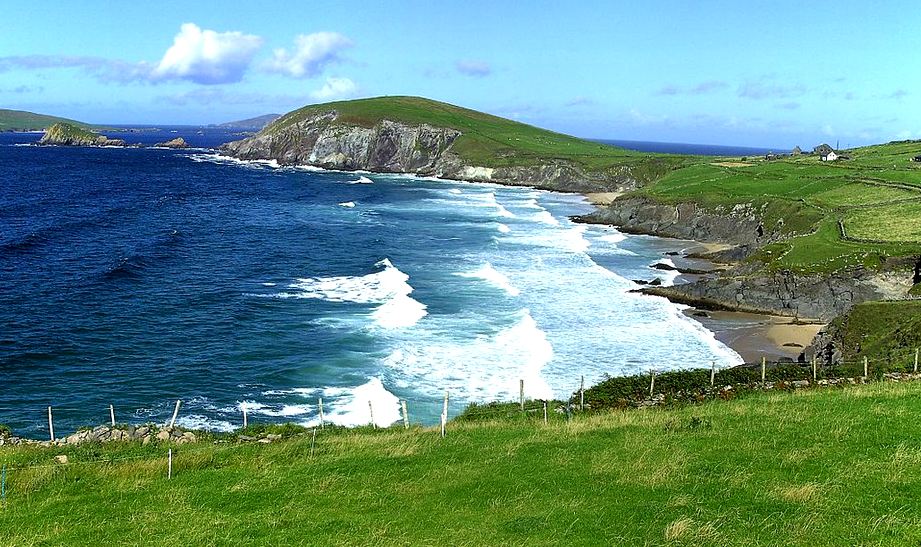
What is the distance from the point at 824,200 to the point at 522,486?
84.0m

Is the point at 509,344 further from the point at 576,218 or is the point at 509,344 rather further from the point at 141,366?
the point at 576,218

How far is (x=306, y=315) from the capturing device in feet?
183

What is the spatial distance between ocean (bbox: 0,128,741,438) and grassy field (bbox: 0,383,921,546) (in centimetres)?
1331

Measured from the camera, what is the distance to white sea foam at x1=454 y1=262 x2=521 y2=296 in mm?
66312

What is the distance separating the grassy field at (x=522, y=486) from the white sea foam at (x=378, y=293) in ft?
99.6

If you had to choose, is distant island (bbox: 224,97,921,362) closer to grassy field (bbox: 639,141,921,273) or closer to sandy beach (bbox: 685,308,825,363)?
grassy field (bbox: 639,141,921,273)

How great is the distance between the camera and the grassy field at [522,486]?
16.3m

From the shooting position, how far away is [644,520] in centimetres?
1677

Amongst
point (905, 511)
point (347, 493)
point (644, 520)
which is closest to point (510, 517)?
point (644, 520)

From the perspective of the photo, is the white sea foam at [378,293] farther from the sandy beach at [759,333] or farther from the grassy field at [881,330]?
the grassy field at [881,330]

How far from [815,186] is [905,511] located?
9272 cm

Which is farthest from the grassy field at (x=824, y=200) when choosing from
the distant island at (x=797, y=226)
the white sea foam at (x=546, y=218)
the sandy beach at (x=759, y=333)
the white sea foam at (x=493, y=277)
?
Answer: the white sea foam at (x=493, y=277)

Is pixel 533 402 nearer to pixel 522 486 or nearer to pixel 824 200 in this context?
pixel 522 486

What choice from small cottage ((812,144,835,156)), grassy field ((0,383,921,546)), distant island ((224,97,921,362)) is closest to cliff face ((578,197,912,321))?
distant island ((224,97,921,362))
